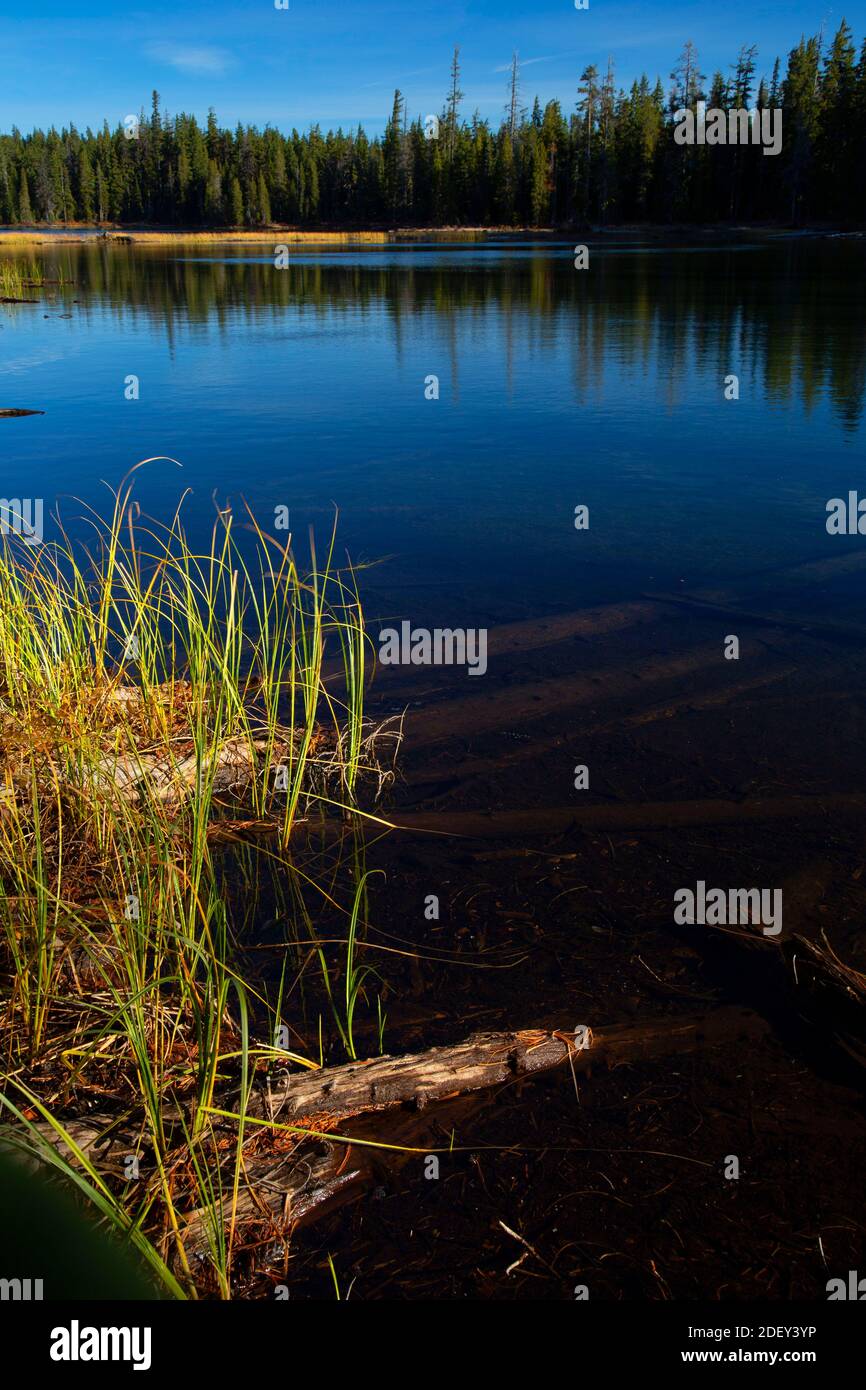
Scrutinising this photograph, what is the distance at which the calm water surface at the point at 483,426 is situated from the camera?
8477mm

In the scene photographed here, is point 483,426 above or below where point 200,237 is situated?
below

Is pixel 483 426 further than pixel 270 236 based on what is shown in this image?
No

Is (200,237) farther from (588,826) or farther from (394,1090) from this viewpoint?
(394,1090)

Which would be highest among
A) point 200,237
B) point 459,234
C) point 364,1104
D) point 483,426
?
point 200,237

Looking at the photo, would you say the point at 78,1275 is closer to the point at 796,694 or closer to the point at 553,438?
the point at 796,694

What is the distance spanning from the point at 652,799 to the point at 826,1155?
82.5 inches

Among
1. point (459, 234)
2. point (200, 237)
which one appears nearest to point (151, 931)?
point (459, 234)

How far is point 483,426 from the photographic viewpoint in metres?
13.4

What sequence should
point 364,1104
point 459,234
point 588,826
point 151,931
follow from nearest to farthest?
1. point 364,1104
2. point 151,931
3. point 588,826
4. point 459,234

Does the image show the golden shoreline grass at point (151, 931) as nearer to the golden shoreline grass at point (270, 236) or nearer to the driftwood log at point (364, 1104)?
the driftwood log at point (364, 1104)

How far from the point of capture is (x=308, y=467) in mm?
11477

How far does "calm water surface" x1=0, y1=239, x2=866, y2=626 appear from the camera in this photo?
334 inches

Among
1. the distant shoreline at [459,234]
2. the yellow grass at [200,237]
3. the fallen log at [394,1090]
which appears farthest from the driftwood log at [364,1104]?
the yellow grass at [200,237]
